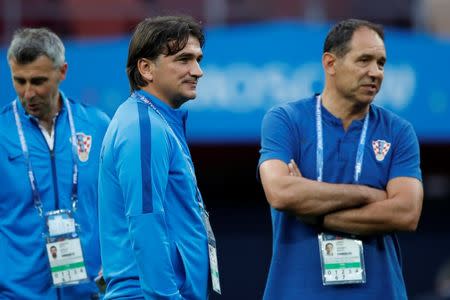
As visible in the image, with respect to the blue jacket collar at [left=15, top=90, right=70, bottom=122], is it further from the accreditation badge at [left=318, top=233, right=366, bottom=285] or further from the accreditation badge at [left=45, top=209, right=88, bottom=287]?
the accreditation badge at [left=318, top=233, right=366, bottom=285]

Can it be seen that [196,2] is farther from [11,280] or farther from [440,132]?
[11,280]

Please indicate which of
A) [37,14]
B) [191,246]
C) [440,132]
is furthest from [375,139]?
[37,14]

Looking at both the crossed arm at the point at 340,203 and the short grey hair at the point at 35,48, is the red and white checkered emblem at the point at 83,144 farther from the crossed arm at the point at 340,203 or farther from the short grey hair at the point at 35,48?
the crossed arm at the point at 340,203

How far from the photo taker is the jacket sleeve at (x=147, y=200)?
3.27 meters

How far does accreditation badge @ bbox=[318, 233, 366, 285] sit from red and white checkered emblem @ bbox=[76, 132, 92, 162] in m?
1.15

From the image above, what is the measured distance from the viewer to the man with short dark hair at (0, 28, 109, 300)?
4398 mm

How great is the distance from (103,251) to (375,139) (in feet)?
4.06

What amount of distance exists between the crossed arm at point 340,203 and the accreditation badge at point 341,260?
5cm

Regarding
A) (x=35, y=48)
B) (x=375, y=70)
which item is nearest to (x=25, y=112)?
(x=35, y=48)

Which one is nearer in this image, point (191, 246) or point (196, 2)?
point (191, 246)

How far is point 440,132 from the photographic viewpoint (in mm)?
8961

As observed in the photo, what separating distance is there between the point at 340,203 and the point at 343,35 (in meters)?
0.74

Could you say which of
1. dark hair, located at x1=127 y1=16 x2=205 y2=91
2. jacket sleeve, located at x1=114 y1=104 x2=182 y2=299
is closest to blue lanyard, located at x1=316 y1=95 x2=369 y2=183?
dark hair, located at x1=127 y1=16 x2=205 y2=91

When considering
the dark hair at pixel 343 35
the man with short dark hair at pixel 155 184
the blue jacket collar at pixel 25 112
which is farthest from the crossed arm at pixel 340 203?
the blue jacket collar at pixel 25 112
